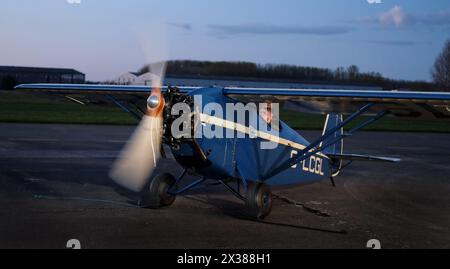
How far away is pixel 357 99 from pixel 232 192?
96.2 inches

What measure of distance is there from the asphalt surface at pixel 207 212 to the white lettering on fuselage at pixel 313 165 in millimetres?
496

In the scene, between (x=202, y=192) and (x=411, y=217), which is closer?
(x=411, y=217)

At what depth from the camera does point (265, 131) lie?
32.1 feet

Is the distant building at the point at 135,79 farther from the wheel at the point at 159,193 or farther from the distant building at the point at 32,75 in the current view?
the distant building at the point at 32,75

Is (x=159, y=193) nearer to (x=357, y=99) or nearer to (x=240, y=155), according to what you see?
(x=240, y=155)

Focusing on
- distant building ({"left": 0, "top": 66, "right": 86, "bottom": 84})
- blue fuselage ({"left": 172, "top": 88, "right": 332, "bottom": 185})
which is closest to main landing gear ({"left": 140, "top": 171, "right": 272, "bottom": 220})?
blue fuselage ({"left": 172, "top": 88, "right": 332, "bottom": 185})

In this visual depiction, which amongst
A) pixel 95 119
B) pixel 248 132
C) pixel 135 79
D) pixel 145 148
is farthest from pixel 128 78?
pixel 95 119

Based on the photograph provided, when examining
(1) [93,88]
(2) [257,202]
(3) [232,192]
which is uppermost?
(1) [93,88]

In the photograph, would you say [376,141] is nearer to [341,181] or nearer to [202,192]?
[341,181]

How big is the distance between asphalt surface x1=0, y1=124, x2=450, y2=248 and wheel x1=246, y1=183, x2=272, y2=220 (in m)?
0.18

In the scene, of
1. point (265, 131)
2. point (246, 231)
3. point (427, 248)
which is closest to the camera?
point (427, 248)

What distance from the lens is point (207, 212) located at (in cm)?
959
